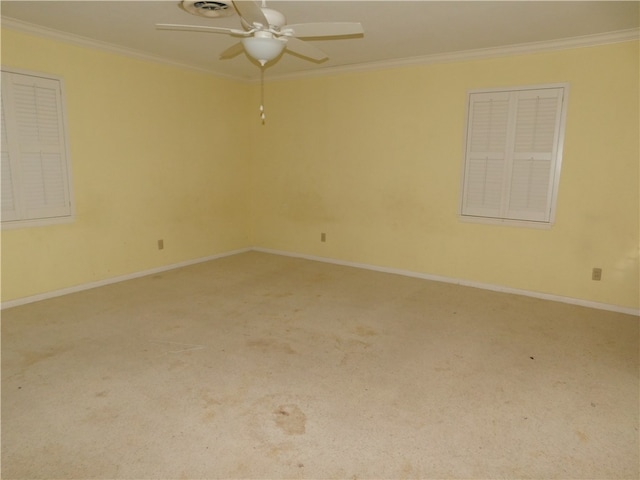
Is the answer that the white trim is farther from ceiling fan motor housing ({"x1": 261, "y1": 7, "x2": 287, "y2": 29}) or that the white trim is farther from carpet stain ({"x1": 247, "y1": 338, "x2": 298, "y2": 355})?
ceiling fan motor housing ({"x1": 261, "y1": 7, "x2": 287, "y2": 29})

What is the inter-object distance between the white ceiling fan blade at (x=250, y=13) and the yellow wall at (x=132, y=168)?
2637 mm

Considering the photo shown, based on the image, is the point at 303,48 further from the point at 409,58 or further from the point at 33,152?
the point at 33,152

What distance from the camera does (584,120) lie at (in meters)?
3.80

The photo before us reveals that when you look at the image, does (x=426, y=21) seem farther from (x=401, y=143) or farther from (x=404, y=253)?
(x=404, y=253)

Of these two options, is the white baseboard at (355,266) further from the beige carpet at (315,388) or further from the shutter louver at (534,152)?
the shutter louver at (534,152)

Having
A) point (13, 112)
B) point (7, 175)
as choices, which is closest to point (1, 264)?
point (7, 175)

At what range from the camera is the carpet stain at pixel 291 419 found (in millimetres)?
2144

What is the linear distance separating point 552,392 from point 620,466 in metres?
0.61

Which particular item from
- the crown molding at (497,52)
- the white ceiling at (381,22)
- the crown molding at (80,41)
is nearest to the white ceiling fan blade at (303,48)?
the white ceiling at (381,22)

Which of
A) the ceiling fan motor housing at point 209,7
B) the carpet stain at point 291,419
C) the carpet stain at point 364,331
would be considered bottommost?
the carpet stain at point 291,419

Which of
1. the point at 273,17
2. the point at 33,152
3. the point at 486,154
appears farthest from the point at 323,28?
the point at 33,152

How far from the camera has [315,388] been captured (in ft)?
8.30

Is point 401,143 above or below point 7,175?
above

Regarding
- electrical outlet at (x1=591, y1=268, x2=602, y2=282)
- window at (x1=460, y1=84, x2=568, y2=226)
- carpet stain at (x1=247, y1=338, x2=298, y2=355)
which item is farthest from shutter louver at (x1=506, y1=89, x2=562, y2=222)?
carpet stain at (x1=247, y1=338, x2=298, y2=355)
